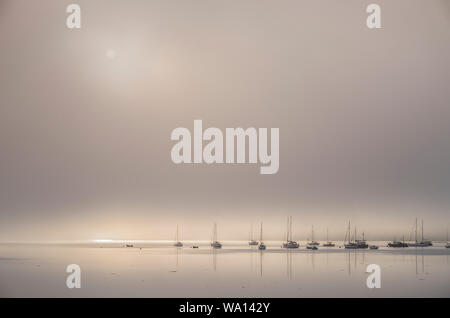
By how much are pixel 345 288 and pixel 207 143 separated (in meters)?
6.17

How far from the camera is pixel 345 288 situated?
1803 centimetres

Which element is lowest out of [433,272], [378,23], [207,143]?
[433,272]

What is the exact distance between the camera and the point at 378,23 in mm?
18234

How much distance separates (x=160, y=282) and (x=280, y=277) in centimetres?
445

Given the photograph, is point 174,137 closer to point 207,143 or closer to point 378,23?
point 207,143

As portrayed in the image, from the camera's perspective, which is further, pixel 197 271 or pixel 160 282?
pixel 197 271

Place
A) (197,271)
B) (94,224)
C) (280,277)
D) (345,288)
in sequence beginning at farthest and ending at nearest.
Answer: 1. (94,224)
2. (197,271)
3. (280,277)
4. (345,288)
